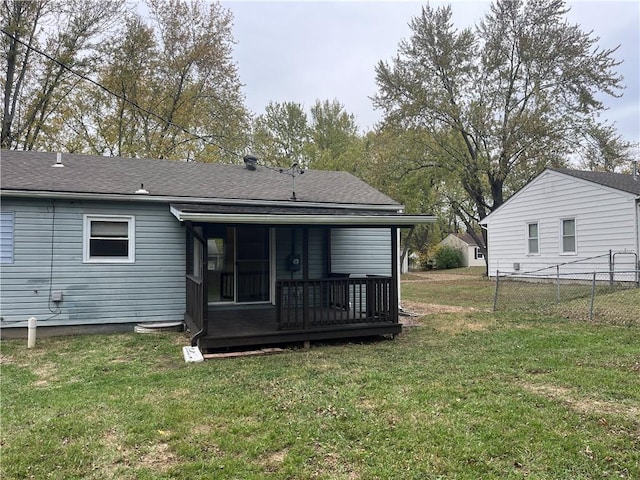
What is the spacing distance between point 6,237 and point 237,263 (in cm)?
397

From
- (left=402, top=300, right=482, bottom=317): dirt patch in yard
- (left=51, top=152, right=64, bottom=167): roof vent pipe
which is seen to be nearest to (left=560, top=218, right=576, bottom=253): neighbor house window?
(left=402, top=300, right=482, bottom=317): dirt patch in yard

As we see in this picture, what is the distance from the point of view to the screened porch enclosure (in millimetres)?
6375

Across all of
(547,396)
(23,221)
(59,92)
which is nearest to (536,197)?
(547,396)

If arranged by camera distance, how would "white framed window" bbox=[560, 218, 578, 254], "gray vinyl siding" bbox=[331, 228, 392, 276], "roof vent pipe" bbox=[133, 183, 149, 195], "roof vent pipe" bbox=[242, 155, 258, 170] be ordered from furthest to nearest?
1. "white framed window" bbox=[560, 218, 578, 254]
2. "roof vent pipe" bbox=[242, 155, 258, 170]
3. "gray vinyl siding" bbox=[331, 228, 392, 276]
4. "roof vent pipe" bbox=[133, 183, 149, 195]

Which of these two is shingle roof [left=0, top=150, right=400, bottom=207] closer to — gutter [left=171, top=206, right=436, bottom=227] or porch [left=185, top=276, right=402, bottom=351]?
gutter [left=171, top=206, right=436, bottom=227]

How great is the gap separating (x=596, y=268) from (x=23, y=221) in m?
14.8

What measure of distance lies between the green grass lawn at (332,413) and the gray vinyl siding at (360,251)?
3.24m

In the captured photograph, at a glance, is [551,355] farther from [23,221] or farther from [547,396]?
[23,221]

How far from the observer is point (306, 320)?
6484 millimetres

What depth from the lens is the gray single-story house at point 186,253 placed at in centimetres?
661

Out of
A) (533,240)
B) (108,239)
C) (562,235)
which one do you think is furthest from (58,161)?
(533,240)

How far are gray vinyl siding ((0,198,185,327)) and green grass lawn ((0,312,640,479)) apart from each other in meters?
1.45

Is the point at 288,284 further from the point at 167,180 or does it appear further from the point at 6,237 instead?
the point at 6,237

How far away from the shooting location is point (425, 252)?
3472 cm
